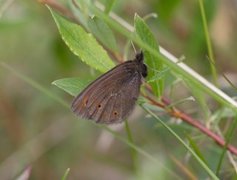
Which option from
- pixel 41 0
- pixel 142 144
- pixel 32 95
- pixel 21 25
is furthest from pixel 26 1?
pixel 41 0

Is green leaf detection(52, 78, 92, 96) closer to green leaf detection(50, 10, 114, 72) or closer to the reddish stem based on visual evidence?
green leaf detection(50, 10, 114, 72)

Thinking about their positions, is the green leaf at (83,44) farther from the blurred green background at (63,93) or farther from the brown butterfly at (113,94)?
the blurred green background at (63,93)

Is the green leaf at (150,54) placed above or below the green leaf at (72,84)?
above

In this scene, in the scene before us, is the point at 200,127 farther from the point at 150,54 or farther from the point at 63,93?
the point at 63,93

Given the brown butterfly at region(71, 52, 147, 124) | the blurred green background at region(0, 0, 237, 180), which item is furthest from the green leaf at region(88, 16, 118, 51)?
the blurred green background at region(0, 0, 237, 180)

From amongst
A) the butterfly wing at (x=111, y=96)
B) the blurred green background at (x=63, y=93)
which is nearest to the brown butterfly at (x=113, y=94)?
the butterfly wing at (x=111, y=96)
